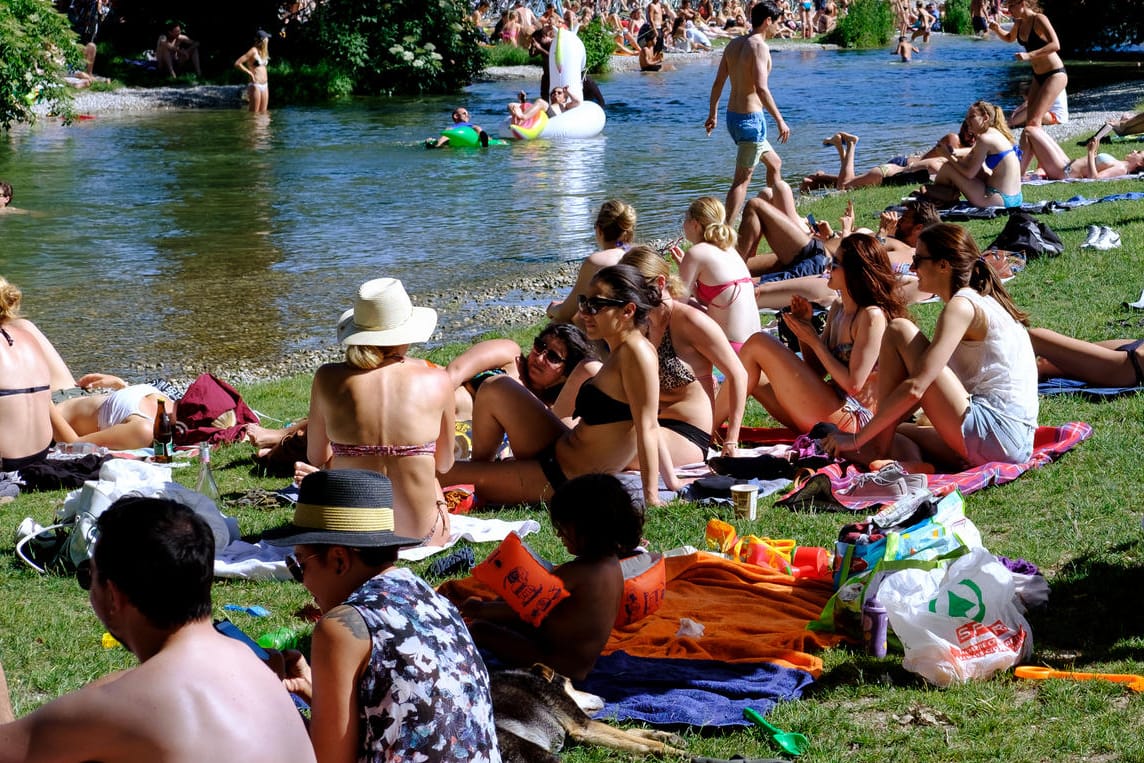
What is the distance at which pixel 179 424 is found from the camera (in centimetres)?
777

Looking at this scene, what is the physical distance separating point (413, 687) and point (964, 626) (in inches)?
80.7

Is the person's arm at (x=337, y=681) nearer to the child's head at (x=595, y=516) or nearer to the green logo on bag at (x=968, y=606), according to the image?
the child's head at (x=595, y=516)

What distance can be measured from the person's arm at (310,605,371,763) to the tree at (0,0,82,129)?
1862 cm

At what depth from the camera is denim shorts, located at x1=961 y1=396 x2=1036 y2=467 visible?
20.2 feet

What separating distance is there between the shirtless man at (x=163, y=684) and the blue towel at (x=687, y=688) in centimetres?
168

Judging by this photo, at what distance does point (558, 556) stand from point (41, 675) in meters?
2.01

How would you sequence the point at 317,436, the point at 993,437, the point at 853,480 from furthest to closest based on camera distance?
the point at 993,437, the point at 853,480, the point at 317,436

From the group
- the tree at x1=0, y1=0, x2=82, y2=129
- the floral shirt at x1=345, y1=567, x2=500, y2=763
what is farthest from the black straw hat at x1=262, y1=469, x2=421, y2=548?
the tree at x1=0, y1=0, x2=82, y2=129

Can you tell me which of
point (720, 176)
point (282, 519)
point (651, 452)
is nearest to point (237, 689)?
point (651, 452)

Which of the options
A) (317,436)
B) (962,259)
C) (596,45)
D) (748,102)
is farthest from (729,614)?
(596,45)

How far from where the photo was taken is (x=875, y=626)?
14.7ft

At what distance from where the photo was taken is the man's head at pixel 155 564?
2.53 meters

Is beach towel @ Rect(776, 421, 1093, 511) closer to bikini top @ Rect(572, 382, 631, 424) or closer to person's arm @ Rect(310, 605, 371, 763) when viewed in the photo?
bikini top @ Rect(572, 382, 631, 424)

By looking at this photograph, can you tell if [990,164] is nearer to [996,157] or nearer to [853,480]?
[996,157]
